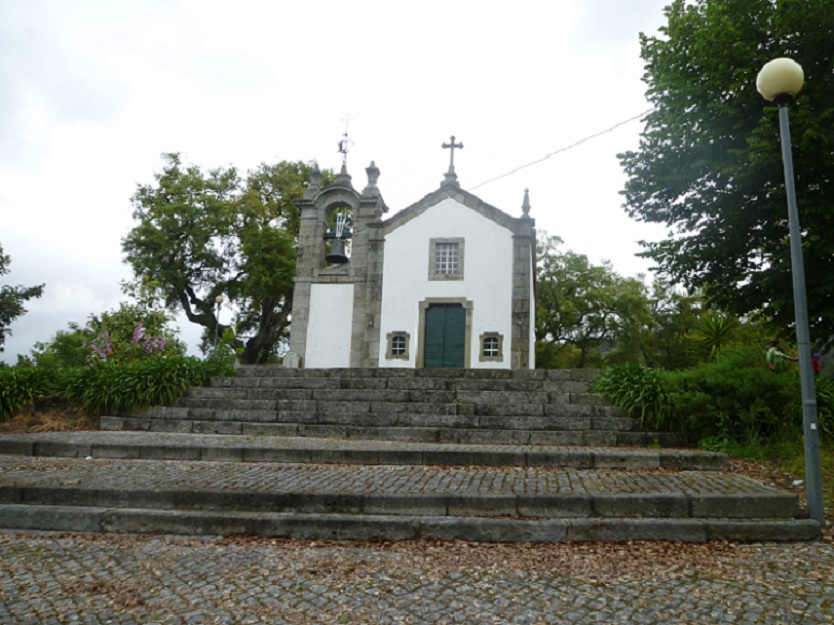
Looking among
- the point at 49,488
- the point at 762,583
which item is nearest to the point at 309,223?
the point at 49,488

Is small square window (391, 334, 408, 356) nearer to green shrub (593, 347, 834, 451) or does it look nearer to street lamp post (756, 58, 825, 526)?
green shrub (593, 347, 834, 451)

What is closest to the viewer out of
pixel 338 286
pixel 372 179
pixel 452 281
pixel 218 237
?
pixel 452 281

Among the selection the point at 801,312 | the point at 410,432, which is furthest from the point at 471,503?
the point at 410,432

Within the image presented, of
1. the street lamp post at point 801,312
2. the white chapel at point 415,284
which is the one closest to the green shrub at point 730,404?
the street lamp post at point 801,312

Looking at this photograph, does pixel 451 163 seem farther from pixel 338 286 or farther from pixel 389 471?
pixel 389 471

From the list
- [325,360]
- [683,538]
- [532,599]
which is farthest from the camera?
[325,360]

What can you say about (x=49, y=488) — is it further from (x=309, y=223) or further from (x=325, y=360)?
(x=309, y=223)

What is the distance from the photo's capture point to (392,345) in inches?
699

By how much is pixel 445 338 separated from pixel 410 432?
922cm

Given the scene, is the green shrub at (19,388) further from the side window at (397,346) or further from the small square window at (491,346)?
the small square window at (491,346)

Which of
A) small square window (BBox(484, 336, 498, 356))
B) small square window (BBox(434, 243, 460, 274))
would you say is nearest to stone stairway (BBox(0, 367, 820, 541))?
small square window (BBox(484, 336, 498, 356))

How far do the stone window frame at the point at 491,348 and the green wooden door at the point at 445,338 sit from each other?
56 cm

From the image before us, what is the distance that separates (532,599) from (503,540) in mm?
1058

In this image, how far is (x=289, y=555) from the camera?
13.1 feet
